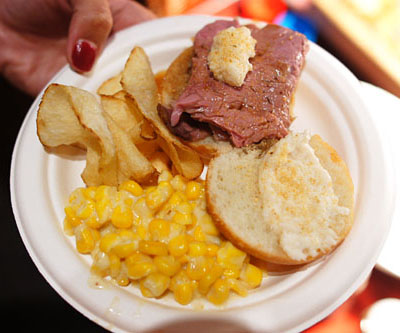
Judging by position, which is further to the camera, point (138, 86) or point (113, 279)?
point (138, 86)

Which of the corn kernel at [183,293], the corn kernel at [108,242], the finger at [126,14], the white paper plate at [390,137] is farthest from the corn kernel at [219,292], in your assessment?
the finger at [126,14]

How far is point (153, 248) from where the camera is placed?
1915mm

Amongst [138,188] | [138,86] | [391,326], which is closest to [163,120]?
[138,86]

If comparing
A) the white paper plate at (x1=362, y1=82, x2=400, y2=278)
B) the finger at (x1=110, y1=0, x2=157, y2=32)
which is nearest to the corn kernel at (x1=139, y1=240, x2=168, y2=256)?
the white paper plate at (x1=362, y1=82, x2=400, y2=278)

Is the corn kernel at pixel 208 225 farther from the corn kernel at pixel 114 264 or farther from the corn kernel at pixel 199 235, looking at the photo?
the corn kernel at pixel 114 264

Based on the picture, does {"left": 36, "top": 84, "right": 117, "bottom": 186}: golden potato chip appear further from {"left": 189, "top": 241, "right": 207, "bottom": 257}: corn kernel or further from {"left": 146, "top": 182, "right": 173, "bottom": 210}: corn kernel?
{"left": 189, "top": 241, "right": 207, "bottom": 257}: corn kernel

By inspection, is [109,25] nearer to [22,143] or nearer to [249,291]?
[22,143]

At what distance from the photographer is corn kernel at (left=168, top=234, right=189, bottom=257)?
1.96 m

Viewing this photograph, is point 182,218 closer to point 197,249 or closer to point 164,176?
point 197,249

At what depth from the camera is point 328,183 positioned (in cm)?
209

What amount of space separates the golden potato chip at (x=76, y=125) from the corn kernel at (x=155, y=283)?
0.64 m

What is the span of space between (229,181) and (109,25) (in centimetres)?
155

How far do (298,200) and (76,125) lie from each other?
1.36 m

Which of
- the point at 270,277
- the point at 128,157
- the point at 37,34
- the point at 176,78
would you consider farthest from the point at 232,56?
the point at 37,34
